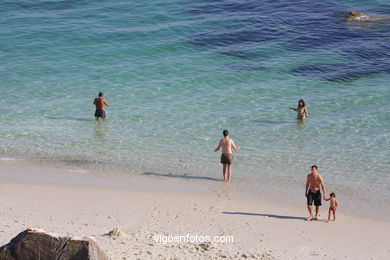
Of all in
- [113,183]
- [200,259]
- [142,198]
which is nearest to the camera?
[200,259]

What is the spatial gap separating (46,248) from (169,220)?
4148 millimetres

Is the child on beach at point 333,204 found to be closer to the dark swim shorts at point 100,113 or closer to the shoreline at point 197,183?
the shoreline at point 197,183

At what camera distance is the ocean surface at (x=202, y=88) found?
17.8m

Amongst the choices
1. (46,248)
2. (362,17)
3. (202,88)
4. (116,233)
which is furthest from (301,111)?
(46,248)

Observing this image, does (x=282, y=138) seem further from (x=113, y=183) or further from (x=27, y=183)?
(x=27, y=183)

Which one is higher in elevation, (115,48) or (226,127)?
(115,48)

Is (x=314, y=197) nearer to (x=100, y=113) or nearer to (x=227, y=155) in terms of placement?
(x=227, y=155)

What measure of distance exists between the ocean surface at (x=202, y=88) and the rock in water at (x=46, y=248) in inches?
268

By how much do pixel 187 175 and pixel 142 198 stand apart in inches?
84.5

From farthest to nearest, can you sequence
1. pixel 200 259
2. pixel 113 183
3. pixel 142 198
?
pixel 113 183 < pixel 142 198 < pixel 200 259

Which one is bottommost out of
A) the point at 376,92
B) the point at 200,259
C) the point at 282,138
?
the point at 200,259

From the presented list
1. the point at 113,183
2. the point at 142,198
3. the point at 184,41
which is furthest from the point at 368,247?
the point at 184,41

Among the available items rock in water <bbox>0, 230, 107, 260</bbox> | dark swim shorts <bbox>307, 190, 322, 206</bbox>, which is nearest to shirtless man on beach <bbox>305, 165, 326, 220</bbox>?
dark swim shorts <bbox>307, 190, 322, 206</bbox>

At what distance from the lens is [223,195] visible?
50.9 ft
